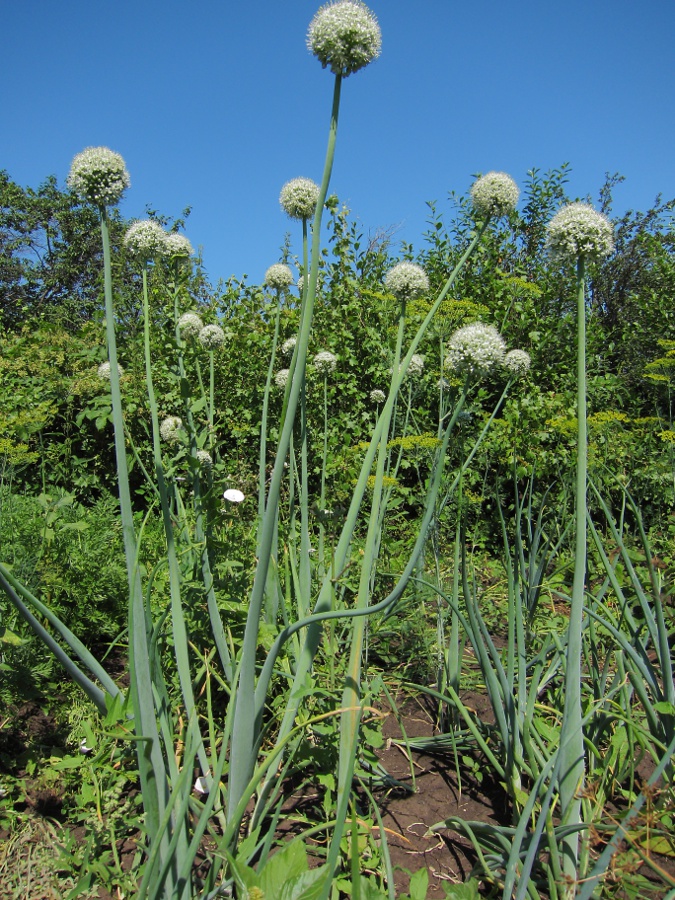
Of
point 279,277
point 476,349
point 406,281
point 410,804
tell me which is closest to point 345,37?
point 406,281

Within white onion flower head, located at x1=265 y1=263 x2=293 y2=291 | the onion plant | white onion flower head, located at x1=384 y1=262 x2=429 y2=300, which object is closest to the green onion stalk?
the onion plant

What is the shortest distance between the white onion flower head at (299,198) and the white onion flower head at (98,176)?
1.93 feet

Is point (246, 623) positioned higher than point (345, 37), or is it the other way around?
point (345, 37)

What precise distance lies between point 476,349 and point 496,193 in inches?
19.7

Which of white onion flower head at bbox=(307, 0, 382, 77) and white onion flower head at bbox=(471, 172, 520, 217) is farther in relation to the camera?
white onion flower head at bbox=(471, 172, 520, 217)

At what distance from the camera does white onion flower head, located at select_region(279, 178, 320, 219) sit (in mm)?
2021

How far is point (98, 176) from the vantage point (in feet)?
5.13

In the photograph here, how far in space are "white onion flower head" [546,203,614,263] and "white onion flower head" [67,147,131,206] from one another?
3.63 feet

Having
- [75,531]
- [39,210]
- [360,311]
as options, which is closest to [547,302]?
[360,311]

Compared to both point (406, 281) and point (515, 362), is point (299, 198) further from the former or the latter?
point (515, 362)

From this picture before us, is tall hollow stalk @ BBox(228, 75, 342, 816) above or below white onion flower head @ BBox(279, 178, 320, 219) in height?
below

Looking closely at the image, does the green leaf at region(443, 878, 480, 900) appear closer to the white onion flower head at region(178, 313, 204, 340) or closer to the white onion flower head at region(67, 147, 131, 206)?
the white onion flower head at region(67, 147, 131, 206)

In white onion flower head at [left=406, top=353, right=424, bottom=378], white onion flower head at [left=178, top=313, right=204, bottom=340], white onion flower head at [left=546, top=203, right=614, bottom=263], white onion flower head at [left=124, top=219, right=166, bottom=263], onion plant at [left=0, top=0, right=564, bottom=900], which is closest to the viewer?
onion plant at [left=0, top=0, right=564, bottom=900]

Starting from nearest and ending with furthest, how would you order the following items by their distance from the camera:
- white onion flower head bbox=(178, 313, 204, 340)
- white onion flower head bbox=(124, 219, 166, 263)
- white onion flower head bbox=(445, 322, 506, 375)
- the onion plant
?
1. the onion plant
2. white onion flower head bbox=(445, 322, 506, 375)
3. white onion flower head bbox=(124, 219, 166, 263)
4. white onion flower head bbox=(178, 313, 204, 340)
